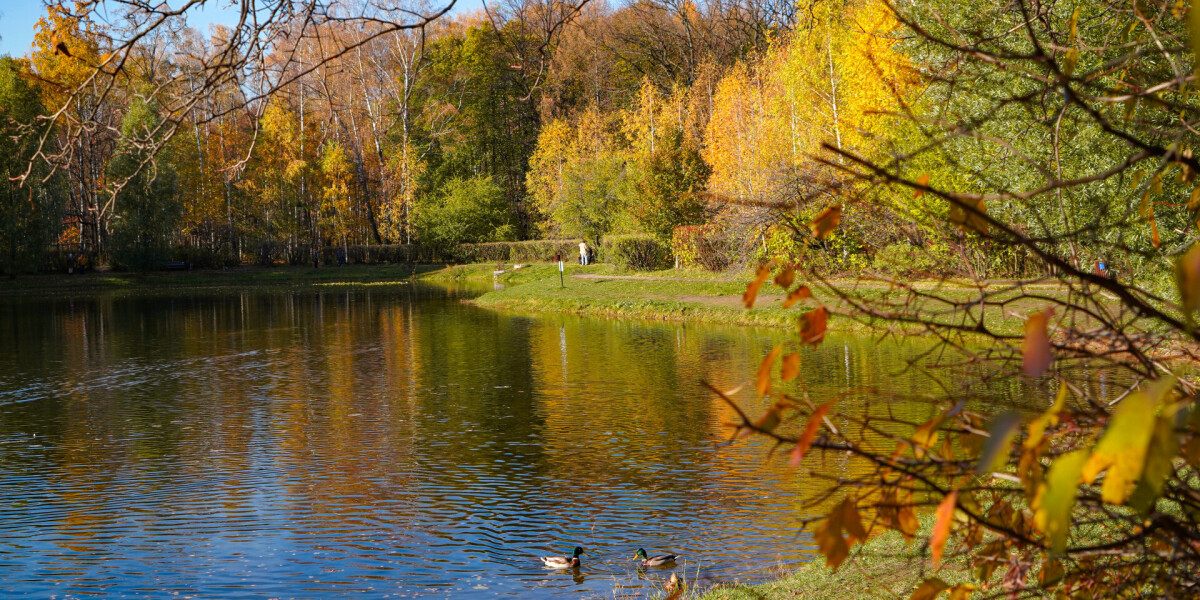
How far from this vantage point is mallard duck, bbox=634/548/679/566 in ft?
23.7

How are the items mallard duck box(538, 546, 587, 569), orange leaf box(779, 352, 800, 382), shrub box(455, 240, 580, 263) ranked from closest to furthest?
orange leaf box(779, 352, 800, 382) → mallard duck box(538, 546, 587, 569) → shrub box(455, 240, 580, 263)

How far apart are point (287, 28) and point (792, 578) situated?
14.2 feet

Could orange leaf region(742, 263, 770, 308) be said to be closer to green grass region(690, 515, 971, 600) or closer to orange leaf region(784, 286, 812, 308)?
orange leaf region(784, 286, 812, 308)

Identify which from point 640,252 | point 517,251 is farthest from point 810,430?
point 517,251

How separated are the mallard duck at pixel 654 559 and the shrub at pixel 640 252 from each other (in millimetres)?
28104

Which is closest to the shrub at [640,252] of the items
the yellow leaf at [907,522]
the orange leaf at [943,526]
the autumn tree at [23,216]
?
the autumn tree at [23,216]

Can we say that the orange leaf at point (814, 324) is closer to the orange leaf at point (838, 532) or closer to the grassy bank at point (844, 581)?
the orange leaf at point (838, 532)

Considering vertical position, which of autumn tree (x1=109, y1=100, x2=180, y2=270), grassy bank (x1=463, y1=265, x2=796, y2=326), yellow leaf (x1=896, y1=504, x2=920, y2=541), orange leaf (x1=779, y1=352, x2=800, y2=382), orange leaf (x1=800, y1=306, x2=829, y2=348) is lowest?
grassy bank (x1=463, y1=265, x2=796, y2=326)

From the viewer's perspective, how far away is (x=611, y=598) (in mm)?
6617

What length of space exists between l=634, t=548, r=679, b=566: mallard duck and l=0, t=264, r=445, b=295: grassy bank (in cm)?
3844

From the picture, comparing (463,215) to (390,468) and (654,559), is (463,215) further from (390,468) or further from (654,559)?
(654,559)

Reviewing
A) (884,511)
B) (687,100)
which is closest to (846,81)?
(687,100)

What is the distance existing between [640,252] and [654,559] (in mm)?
29018

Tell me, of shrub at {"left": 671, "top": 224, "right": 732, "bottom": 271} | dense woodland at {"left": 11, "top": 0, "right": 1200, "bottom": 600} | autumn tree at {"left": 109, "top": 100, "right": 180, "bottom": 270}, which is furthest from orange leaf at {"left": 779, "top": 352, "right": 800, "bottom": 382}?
autumn tree at {"left": 109, "top": 100, "right": 180, "bottom": 270}
